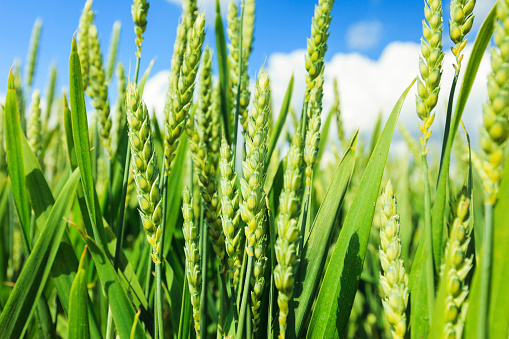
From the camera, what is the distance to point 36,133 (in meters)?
1.10

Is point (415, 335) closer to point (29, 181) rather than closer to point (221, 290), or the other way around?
point (221, 290)

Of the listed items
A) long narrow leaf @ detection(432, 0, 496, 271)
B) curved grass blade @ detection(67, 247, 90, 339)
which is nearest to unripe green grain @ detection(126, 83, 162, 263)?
curved grass blade @ detection(67, 247, 90, 339)

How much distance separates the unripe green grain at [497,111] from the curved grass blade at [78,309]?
0.63 meters

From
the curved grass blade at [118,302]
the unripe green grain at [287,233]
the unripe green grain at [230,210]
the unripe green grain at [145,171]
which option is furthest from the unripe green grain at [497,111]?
the curved grass blade at [118,302]

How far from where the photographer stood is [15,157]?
766mm

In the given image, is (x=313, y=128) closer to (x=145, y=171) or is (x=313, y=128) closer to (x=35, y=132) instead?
(x=145, y=171)

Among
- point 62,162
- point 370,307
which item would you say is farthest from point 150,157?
point 62,162

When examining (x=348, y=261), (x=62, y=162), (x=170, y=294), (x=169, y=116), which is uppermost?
(x=62, y=162)

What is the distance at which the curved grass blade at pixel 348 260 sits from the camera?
0.59m

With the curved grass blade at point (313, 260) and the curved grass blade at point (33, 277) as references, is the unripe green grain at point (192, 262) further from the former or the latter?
the curved grass blade at point (33, 277)

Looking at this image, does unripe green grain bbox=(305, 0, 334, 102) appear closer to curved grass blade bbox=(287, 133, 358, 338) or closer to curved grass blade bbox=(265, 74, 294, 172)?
curved grass blade bbox=(287, 133, 358, 338)

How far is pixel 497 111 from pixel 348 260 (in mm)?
340

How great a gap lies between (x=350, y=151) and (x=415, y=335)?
34 centimetres

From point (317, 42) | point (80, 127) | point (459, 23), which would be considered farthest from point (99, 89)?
point (459, 23)
